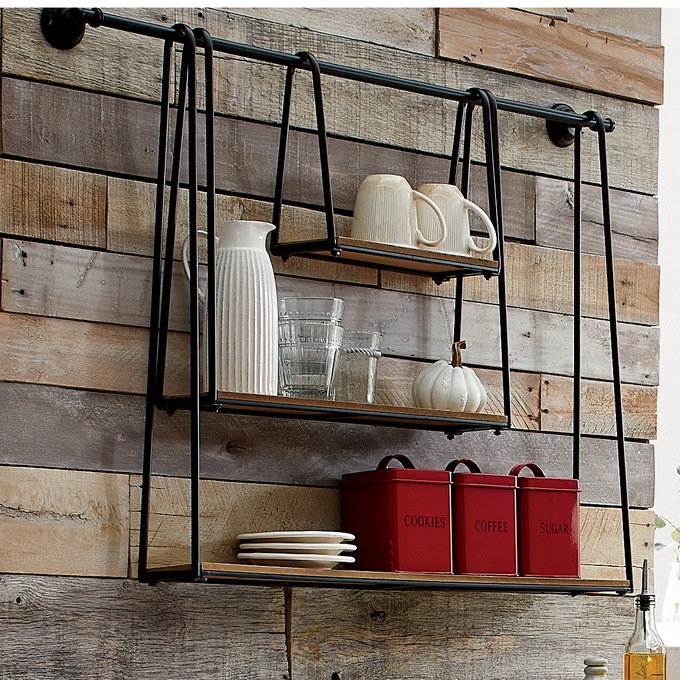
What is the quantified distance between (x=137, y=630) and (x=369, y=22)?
3.69 ft

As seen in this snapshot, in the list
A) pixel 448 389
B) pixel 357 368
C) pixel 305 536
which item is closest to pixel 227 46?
pixel 357 368

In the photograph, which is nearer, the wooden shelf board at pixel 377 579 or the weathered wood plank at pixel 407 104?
the wooden shelf board at pixel 377 579

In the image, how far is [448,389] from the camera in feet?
6.61

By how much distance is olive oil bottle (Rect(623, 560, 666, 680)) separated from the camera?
2.16 metres

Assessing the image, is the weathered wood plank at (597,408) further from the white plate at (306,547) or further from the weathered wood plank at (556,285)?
the white plate at (306,547)

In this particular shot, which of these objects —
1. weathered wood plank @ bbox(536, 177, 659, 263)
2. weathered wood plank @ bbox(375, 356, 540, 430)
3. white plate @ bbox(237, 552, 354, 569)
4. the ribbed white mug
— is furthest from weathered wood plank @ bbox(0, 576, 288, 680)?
weathered wood plank @ bbox(536, 177, 659, 263)

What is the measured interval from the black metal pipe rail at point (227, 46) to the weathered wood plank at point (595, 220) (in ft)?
0.79

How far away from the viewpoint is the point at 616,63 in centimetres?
248

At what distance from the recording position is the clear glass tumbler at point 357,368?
197 cm

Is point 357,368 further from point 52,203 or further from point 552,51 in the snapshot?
point 552,51

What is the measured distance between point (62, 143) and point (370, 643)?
3.17 ft

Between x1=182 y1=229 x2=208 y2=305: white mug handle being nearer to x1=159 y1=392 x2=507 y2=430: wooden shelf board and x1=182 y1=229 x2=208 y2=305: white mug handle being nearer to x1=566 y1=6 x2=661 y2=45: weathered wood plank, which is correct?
x1=159 y1=392 x2=507 y2=430: wooden shelf board

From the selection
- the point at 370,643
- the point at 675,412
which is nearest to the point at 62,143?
the point at 370,643

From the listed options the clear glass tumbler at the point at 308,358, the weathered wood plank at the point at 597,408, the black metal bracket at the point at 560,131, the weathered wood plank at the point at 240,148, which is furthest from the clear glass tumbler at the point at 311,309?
the black metal bracket at the point at 560,131
